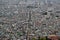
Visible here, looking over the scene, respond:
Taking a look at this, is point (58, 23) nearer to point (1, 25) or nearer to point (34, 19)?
point (34, 19)

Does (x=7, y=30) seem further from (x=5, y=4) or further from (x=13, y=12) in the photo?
(x=5, y=4)

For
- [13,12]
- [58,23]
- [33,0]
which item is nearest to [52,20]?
[58,23]

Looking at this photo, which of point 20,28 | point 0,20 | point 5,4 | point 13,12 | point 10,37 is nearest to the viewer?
point 10,37

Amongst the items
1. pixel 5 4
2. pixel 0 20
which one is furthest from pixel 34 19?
pixel 5 4

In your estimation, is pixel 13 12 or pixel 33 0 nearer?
pixel 13 12

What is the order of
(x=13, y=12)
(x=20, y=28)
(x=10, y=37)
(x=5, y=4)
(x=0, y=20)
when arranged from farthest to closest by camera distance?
1. (x=5, y=4)
2. (x=13, y=12)
3. (x=0, y=20)
4. (x=20, y=28)
5. (x=10, y=37)

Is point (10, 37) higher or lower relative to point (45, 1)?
lower
